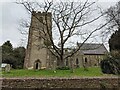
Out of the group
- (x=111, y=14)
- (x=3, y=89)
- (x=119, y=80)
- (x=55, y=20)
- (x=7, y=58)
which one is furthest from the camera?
(x=7, y=58)

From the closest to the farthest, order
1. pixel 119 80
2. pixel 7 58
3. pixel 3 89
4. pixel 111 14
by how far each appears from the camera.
Result: pixel 3 89
pixel 119 80
pixel 111 14
pixel 7 58

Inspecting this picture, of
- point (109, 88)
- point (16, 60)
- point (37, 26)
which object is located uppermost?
point (37, 26)

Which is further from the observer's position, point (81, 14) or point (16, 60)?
point (16, 60)

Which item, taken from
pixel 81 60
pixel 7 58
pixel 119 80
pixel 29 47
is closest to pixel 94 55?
pixel 81 60

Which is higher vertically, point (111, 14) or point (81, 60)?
point (111, 14)

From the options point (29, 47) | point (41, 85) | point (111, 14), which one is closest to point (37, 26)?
point (111, 14)

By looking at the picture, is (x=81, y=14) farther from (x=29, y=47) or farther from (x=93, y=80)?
(x=29, y=47)

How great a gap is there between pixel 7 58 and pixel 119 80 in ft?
105

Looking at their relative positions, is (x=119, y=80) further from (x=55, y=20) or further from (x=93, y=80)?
(x=55, y=20)

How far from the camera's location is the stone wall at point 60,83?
1616 centimetres

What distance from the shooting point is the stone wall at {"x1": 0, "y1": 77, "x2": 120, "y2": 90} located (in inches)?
636

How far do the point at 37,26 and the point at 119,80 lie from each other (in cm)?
1835

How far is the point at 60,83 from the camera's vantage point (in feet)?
54.1

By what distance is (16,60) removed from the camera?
152ft
